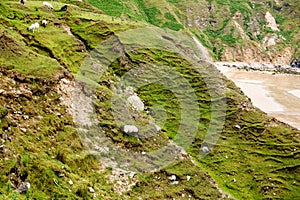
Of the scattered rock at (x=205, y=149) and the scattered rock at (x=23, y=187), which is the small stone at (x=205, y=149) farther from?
the scattered rock at (x=23, y=187)

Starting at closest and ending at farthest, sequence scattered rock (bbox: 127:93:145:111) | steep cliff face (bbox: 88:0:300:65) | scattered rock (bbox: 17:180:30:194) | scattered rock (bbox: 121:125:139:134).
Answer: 1. scattered rock (bbox: 17:180:30:194)
2. scattered rock (bbox: 121:125:139:134)
3. scattered rock (bbox: 127:93:145:111)
4. steep cliff face (bbox: 88:0:300:65)

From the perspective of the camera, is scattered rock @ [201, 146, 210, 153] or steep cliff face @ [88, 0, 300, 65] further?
steep cliff face @ [88, 0, 300, 65]

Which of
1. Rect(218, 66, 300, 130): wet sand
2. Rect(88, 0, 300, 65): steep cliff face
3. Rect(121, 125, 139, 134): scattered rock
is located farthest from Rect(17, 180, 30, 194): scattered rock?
Rect(88, 0, 300, 65): steep cliff face

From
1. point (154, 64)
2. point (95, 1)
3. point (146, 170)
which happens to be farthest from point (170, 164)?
point (95, 1)

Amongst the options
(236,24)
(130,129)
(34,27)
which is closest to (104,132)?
(130,129)

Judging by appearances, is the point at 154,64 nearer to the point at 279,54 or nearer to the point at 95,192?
the point at 95,192

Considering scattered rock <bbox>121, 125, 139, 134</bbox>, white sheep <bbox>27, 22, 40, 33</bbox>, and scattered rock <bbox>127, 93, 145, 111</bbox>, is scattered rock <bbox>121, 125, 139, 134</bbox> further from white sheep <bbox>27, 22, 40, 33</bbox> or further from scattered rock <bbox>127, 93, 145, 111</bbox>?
white sheep <bbox>27, 22, 40, 33</bbox>

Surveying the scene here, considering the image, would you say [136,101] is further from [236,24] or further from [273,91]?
[236,24]
